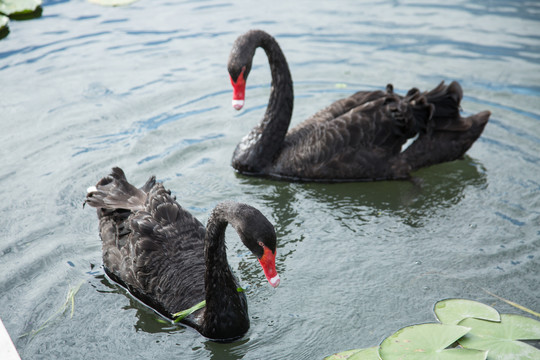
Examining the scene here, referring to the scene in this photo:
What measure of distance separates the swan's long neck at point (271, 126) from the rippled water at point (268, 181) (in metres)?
0.20

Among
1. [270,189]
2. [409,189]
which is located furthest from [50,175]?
[409,189]

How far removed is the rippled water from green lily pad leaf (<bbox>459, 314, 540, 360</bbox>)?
0.39 m

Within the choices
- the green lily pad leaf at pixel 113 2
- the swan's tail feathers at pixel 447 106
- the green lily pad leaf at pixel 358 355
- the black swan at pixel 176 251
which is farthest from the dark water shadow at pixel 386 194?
the green lily pad leaf at pixel 113 2

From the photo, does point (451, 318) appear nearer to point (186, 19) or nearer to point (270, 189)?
point (270, 189)

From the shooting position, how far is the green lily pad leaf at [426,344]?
11.6 ft

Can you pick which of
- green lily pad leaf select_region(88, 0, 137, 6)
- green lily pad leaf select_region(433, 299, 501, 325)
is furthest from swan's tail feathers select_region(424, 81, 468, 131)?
green lily pad leaf select_region(88, 0, 137, 6)

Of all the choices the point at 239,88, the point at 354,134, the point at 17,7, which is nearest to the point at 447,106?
the point at 354,134

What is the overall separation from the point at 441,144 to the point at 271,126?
5.59ft

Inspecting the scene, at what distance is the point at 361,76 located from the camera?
827 cm

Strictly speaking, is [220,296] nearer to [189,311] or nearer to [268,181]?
[189,311]

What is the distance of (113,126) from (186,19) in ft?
12.5

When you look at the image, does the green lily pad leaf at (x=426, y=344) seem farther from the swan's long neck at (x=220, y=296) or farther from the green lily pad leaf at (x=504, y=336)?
the swan's long neck at (x=220, y=296)

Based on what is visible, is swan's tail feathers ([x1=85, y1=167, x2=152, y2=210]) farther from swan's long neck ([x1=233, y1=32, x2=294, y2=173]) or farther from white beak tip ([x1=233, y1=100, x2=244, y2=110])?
swan's long neck ([x1=233, y1=32, x2=294, y2=173])

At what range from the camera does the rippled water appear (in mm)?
4340
